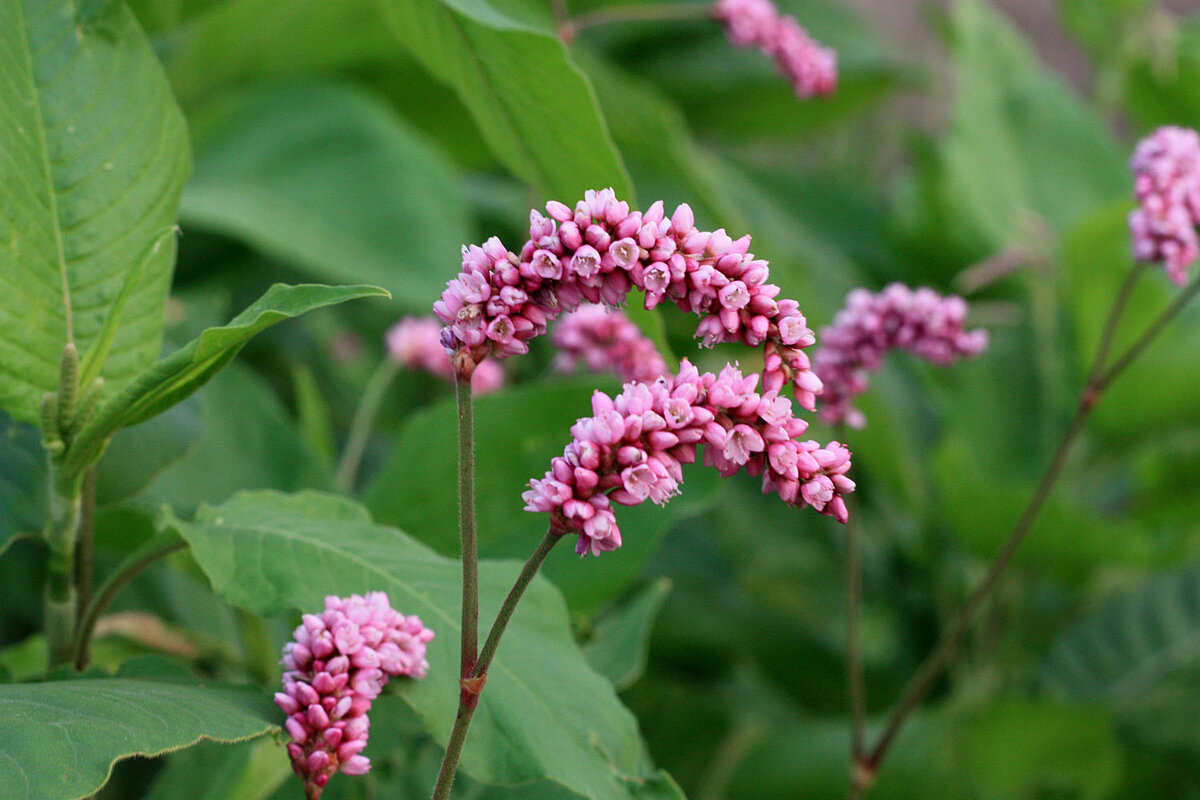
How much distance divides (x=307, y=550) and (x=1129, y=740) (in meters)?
0.95

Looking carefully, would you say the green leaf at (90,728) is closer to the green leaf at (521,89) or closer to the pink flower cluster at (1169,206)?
the green leaf at (521,89)

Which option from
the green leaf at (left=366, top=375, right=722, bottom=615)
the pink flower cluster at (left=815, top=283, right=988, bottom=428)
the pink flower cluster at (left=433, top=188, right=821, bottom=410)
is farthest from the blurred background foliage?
the pink flower cluster at (left=433, top=188, right=821, bottom=410)

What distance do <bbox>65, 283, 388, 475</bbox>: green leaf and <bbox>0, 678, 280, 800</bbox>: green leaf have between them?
0.32 feet

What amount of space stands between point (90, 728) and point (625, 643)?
1.14 feet

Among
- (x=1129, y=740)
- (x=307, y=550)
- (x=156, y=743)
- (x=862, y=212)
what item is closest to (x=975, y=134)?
(x=862, y=212)

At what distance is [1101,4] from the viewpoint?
5.82ft

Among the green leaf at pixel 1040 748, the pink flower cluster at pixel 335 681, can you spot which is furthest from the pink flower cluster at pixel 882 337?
the green leaf at pixel 1040 748

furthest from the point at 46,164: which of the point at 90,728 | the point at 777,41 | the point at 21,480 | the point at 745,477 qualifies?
the point at 745,477

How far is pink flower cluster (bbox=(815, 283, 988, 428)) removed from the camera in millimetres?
663

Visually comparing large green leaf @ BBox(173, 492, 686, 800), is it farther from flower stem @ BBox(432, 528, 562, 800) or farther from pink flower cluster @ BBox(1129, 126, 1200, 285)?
pink flower cluster @ BBox(1129, 126, 1200, 285)

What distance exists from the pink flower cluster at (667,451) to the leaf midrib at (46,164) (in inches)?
11.1

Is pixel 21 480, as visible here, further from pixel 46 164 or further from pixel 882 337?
pixel 882 337

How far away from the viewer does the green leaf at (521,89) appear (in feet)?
1.78

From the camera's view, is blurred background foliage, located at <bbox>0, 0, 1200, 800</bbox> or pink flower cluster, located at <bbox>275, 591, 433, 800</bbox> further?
blurred background foliage, located at <bbox>0, 0, 1200, 800</bbox>
